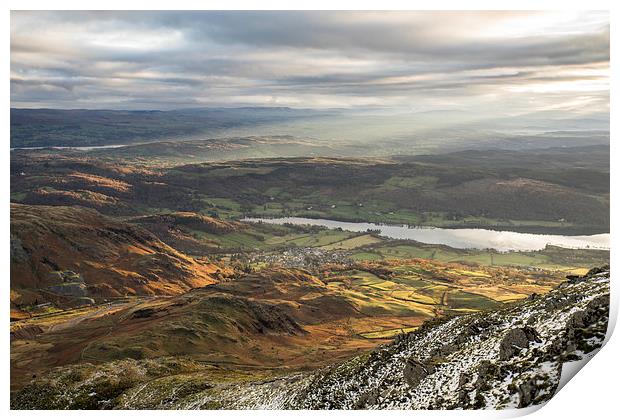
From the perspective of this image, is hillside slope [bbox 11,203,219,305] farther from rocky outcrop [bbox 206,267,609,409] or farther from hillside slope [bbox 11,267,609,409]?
rocky outcrop [bbox 206,267,609,409]

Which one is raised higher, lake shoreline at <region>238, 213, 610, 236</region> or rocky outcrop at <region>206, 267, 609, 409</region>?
rocky outcrop at <region>206, 267, 609, 409</region>

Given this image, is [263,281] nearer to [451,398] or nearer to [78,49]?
[78,49]

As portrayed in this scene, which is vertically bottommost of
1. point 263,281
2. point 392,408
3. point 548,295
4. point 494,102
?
point 263,281

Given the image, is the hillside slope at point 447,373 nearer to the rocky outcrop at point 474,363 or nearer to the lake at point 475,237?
the rocky outcrop at point 474,363

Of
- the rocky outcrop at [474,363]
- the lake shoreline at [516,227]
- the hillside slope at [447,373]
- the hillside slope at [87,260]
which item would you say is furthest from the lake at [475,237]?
the hillside slope at [447,373]

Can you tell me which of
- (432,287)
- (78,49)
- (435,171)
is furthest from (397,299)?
(435,171)

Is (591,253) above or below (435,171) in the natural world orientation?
below

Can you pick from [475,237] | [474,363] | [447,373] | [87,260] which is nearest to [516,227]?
[475,237]

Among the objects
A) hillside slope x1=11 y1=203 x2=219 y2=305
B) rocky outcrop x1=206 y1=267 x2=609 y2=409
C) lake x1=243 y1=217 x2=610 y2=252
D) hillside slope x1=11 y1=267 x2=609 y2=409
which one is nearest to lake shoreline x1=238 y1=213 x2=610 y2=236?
lake x1=243 y1=217 x2=610 y2=252
